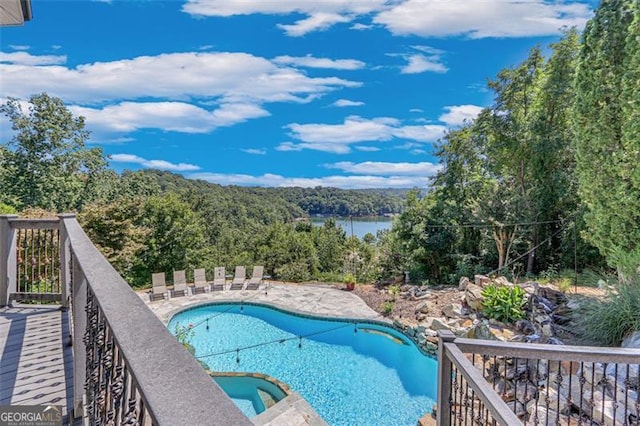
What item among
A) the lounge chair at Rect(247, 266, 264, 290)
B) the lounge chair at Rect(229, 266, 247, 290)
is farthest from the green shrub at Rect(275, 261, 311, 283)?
the lounge chair at Rect(229, 266, 247, 290)

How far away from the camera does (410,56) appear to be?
44.8ft

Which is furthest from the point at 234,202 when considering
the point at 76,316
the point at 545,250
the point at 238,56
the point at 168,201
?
the point at 76,316

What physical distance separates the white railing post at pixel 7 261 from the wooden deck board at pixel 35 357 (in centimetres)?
20

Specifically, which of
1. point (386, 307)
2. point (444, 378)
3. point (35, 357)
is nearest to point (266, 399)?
point (35, 357)

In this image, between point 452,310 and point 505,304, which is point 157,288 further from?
point 505,304

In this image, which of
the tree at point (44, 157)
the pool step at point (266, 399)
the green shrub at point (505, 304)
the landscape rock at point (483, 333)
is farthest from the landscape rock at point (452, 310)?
the tree at point (44, 157)

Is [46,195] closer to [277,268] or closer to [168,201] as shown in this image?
[168,201]

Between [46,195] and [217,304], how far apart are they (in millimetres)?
10326

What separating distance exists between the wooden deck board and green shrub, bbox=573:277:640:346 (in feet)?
19.0

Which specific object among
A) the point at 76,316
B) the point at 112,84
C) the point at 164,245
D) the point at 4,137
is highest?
the point at 112,84

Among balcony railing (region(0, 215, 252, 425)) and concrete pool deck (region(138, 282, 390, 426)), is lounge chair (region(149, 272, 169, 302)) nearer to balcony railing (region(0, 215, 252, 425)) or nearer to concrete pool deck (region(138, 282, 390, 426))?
concrete pool deck (region(138, 282, 390, 426))

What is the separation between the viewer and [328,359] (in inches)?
360

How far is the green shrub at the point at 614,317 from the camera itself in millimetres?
4457

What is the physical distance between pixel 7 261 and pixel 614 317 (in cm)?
740
